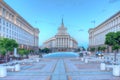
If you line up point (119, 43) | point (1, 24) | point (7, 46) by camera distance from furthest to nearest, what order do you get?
point (1, 24) → point (7, 46) → point (119, 43)

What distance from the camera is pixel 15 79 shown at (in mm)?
16578

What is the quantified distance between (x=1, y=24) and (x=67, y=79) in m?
53.2

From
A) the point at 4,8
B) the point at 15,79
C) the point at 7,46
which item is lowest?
the point at 15,79

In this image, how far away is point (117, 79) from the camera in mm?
16109

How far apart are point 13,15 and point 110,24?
4642cm

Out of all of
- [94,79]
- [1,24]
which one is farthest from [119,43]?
[1,24]

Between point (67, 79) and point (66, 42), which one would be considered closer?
point (67, 79)

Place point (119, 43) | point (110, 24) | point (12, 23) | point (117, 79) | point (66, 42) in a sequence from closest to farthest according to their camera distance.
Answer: point (117, 79), point (119, 43), point (12, 23), point (110, 24), point (66, 42)

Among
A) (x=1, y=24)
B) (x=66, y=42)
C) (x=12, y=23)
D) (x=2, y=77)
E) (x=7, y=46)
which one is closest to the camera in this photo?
(x=2, y=77)

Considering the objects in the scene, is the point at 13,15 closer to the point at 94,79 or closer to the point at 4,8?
the point at 4,8

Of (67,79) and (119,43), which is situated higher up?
(119,43)

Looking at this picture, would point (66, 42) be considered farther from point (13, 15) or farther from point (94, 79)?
point (94, 79)

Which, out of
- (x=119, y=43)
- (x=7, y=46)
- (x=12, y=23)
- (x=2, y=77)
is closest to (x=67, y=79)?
(x=2, y=77)

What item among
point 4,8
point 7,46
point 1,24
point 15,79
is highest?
point 4,8
